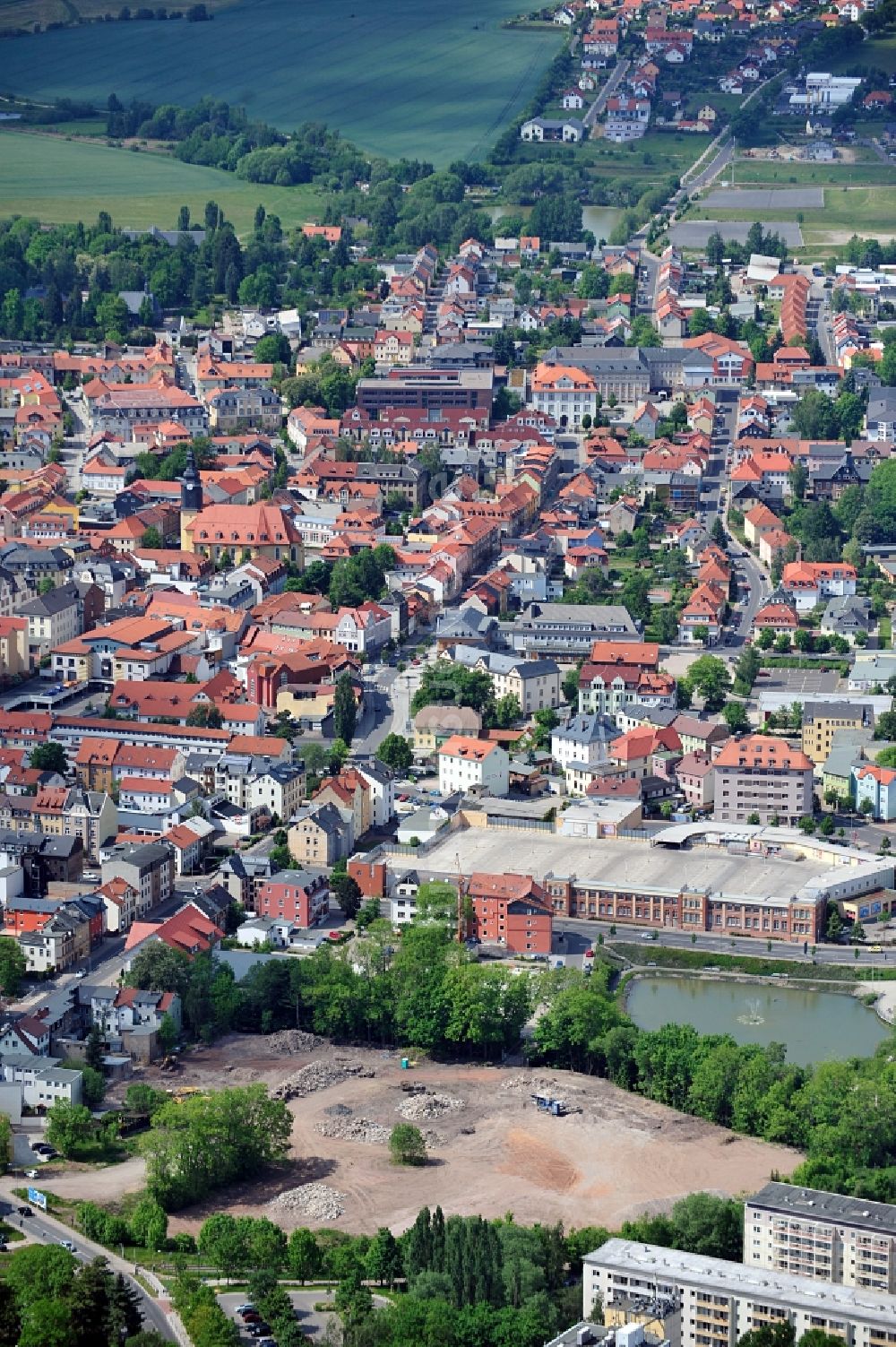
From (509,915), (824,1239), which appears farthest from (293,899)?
(824,1239)

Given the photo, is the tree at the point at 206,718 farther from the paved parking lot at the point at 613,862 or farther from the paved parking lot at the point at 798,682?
the paved parking lot at the point at 798,682

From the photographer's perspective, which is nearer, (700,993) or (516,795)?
(700,993)

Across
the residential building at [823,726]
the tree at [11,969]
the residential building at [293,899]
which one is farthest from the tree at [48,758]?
the residential building at [823,726]

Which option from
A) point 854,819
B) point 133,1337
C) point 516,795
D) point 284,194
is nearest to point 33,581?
point 516,795

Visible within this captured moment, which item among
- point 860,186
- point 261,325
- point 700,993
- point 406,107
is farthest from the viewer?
point 406,107

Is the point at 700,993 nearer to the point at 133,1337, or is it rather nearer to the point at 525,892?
the point at 525,892
